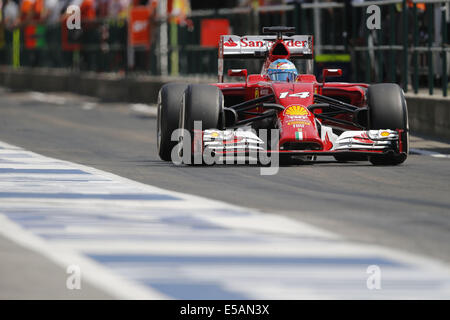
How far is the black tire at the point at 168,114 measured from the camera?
14625mm

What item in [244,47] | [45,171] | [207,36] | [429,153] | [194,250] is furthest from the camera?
[207,36]

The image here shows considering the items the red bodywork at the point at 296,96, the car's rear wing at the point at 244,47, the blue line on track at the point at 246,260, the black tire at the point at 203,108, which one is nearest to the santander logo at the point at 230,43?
the car's rear wing at the point at 244,47

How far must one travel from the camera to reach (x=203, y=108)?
45.8 ft

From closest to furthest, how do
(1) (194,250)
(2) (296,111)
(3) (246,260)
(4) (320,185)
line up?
(3) (246,260), (1) (194,250), (4) (320,185), (2) (296,111)

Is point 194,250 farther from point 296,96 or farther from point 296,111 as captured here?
point 296,96

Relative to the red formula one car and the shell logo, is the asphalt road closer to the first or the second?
the red formula one car

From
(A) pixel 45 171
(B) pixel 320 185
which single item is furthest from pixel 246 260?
(A) pixel 45 171

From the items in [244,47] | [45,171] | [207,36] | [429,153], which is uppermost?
[244,47]

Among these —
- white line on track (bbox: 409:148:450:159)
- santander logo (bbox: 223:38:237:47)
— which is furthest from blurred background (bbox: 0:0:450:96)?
santander logo (bbox: 223:38:237:47)

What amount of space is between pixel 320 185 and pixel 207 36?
2011 cm

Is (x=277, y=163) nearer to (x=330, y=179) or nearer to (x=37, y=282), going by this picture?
(x=330, y=179)

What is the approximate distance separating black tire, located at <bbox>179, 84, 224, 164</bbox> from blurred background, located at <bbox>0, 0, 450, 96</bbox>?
7254 mm

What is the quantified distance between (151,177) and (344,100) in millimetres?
3103

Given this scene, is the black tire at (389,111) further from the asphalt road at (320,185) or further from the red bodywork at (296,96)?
the red bodywork at (296,96)
